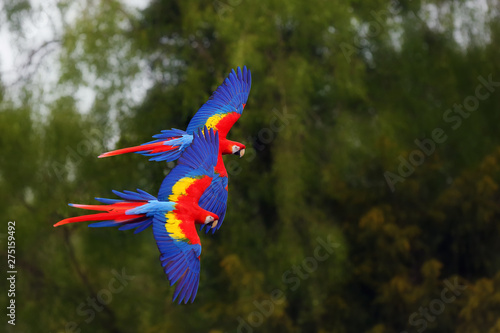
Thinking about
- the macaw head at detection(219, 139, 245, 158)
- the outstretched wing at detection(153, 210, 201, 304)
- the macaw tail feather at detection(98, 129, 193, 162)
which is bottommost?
the outstretched wing at detection(153, 210, 201, 304)

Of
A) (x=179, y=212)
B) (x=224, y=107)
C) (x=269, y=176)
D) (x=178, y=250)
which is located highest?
(x=224, y=107)

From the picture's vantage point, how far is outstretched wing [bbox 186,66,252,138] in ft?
13.9

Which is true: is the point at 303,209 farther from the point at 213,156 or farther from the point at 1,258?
the point at 213,156

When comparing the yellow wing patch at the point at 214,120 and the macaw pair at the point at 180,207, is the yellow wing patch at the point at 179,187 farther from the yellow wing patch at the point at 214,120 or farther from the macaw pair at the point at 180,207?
the yellow wing patch at the point at 214,120

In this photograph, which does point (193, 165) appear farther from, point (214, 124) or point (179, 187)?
point (214, 124)

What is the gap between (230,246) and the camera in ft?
30.3

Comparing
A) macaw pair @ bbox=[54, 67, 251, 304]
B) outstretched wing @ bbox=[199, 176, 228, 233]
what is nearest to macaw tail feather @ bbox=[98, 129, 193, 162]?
macaw pair @ bbox=[54, 67, 251, 304]

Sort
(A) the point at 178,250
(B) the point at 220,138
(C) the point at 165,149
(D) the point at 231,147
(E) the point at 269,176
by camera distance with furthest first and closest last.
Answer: (E) the point at 269,176 < (B) the point at 220,138 < (D) the point at 231,147 < (C) the point at 165,149 < (A) the point at 178,250

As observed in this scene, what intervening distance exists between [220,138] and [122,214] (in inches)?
37.5

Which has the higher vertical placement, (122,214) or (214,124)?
(214,124)

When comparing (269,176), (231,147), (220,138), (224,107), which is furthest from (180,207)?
(269,176)

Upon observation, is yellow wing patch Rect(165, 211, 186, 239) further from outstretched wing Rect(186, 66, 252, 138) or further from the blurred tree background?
the blurred tree background

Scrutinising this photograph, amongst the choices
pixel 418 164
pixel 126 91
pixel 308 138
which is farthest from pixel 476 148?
pixel 126 91

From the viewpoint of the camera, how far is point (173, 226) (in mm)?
3494
